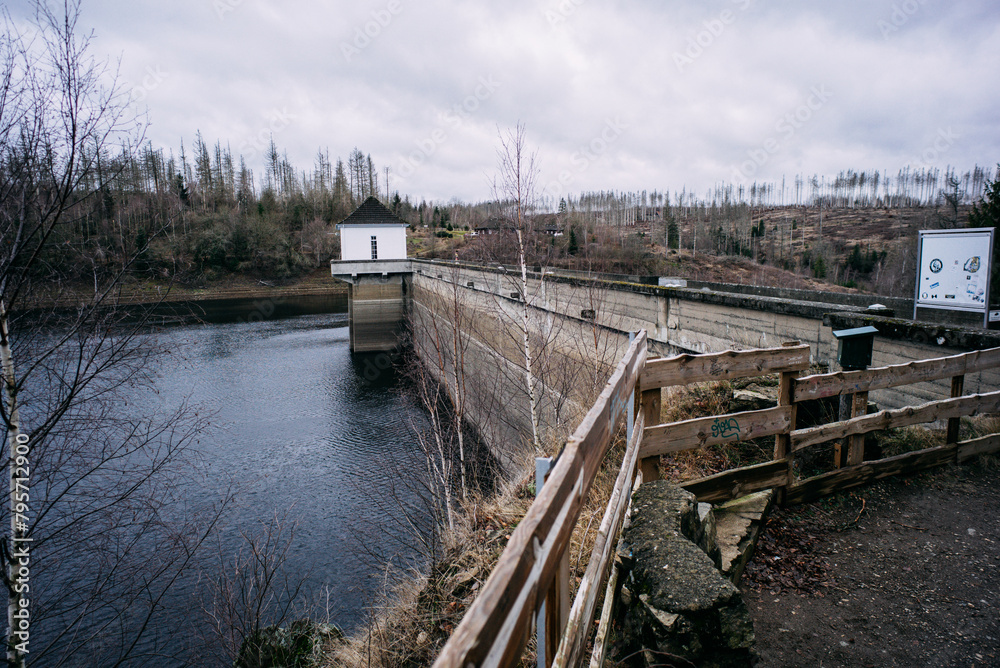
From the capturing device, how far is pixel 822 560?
3.70m

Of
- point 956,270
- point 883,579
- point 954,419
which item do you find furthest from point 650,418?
point 956,270

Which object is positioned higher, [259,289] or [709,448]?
[709,448]

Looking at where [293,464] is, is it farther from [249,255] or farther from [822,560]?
[249,255]

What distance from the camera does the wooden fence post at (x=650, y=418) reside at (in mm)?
3617

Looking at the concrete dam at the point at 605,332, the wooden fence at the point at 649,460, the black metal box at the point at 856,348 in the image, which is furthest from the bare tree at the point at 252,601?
the black metal box at the point at 856,348

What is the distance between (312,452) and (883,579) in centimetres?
1680

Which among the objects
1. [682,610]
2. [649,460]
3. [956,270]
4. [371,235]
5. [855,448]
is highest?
[371,235]

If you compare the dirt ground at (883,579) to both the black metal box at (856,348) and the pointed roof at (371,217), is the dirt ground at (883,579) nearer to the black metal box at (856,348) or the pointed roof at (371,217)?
the black metal box at (856,348)

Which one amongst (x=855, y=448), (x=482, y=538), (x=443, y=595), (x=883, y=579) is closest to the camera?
(x=883, y=579)

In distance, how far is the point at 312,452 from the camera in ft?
58.2

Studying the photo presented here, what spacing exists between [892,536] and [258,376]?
1036 inches

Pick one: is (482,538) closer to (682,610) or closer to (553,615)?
(682,610)

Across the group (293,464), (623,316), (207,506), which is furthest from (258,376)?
(623,316)

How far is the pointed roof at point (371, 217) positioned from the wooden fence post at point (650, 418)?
41.3 m
